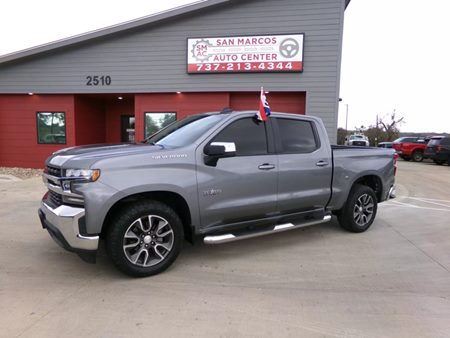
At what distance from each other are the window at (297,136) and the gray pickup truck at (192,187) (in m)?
0.02

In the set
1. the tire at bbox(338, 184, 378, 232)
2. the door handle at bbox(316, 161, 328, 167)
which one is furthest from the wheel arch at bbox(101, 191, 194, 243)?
the tire at bbox(338, 184, 378, 232)

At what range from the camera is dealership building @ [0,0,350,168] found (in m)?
11.3

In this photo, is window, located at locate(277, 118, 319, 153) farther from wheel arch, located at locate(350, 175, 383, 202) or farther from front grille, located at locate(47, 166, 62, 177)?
front grille, located at locate(47, 166, 62, 177)

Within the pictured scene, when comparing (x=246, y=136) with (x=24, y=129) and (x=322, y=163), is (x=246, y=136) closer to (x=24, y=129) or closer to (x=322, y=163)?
(x=322, y=163)

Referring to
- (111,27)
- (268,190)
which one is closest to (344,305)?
(268,190)

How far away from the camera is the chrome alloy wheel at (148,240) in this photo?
3711 millimetres

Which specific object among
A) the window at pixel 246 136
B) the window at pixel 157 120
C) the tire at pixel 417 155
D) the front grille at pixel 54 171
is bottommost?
the tire at pixel 417 155

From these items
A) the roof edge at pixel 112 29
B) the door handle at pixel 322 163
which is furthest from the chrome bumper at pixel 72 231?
the roof edge at pixel 112 29

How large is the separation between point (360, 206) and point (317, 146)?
4.66 feet

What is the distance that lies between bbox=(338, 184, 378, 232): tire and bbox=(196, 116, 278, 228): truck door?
5.34 feet

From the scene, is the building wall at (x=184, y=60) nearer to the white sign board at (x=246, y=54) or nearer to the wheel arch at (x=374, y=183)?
the white sign board at (x=246, y=54)

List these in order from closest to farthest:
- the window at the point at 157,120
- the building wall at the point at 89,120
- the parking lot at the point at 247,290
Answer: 1. the parking lot at the point at 247,290
2. the window at the point at 157,120
3. the building wall at the point at 89,120

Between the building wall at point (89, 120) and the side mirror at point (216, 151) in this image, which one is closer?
the side mirror at point (216, 151)

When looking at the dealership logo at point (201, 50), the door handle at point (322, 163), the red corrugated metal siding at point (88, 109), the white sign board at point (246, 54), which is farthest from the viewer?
the red corrugated metal siding at point (88, 109)
